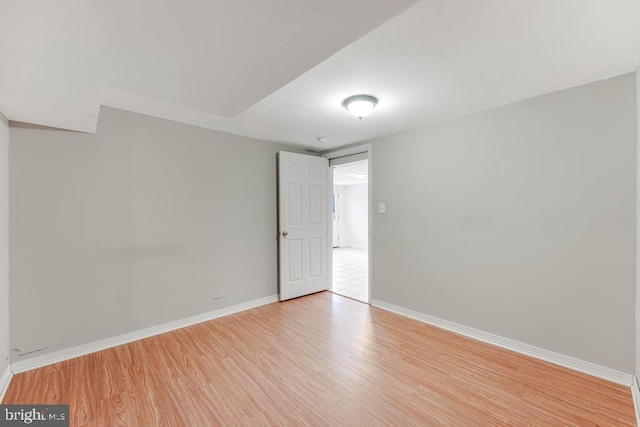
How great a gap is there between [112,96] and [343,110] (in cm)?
193

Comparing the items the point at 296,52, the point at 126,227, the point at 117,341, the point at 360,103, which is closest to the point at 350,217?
the point at 360,103

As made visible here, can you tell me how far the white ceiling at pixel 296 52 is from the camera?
0.96m

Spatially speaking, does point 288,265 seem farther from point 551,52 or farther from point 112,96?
point 551,52

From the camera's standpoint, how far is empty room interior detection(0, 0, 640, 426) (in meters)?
1.28

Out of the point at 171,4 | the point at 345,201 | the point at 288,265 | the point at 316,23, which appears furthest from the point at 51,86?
the point at 345,201

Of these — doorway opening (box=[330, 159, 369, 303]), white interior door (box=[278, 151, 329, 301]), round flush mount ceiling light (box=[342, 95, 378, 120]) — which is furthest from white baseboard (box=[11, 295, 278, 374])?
doorway opening (box=[330, 159, 369, 303])

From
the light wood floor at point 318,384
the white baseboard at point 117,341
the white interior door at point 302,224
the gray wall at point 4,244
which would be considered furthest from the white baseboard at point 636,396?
the gray wall at point 4,244

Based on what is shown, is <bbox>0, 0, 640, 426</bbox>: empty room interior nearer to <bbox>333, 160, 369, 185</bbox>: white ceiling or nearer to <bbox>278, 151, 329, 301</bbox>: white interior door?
<bbox>278, 151, 329, 301</bbox>: white interior door

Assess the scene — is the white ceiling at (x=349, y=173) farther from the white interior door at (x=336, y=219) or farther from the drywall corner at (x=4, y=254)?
the drywall corner at (x=4, y=254)

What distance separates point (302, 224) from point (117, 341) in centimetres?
235

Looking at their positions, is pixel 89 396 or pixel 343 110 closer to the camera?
pixel 89 396

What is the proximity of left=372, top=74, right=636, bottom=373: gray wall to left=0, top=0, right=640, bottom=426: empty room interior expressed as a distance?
0.01m

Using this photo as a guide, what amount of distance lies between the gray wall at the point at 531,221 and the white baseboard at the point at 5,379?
11.2ft

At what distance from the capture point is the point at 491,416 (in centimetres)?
164
